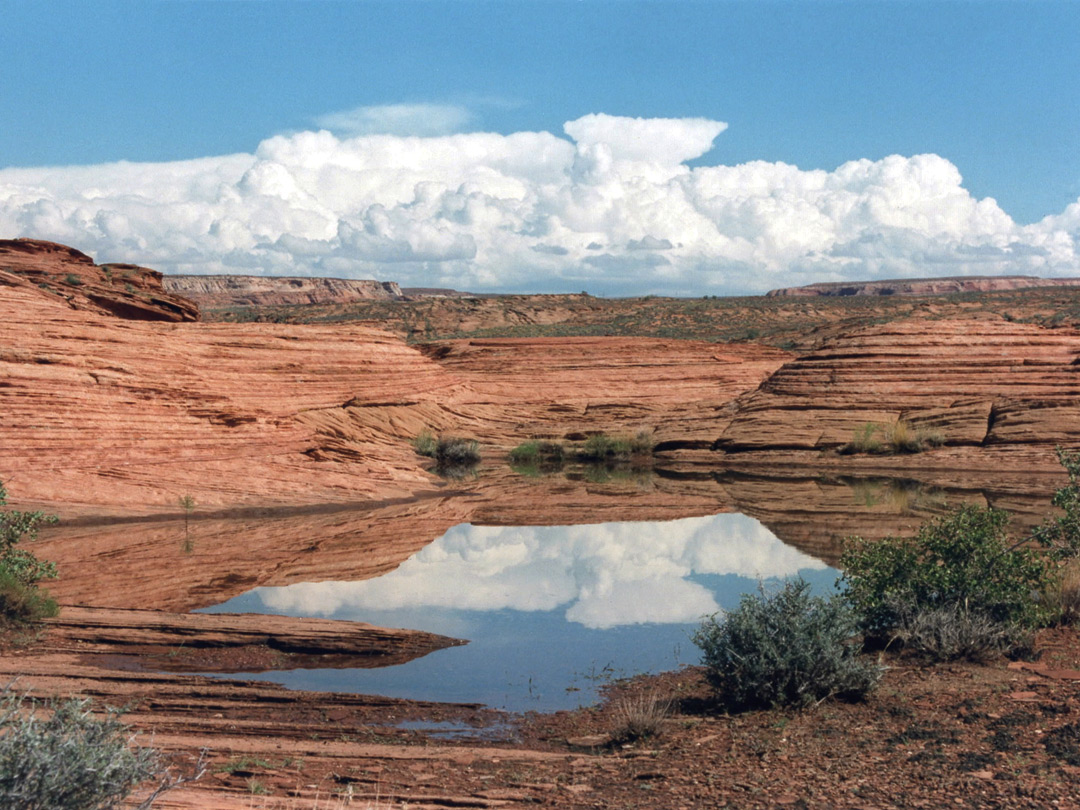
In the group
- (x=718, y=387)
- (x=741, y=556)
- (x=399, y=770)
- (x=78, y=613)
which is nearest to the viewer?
(x=399, y=770)

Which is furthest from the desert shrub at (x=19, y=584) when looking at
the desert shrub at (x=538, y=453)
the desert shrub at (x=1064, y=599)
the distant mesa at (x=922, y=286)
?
the distant mesa at (x=922, y=286)

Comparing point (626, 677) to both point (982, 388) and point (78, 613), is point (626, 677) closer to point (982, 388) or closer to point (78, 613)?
point (78, 613)

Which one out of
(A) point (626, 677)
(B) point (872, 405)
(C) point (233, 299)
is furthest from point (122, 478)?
(C) point (233, 299)

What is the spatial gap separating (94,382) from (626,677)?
54.4 ft

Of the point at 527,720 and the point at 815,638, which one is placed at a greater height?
the point at 815,638

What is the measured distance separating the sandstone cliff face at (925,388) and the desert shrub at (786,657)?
2171cm

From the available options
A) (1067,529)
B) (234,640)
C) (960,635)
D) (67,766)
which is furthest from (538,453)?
(67,766)

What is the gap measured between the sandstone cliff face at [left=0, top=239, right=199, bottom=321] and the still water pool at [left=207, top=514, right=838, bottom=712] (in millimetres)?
14903

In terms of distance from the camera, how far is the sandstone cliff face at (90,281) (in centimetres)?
2683

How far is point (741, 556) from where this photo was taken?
15.6 m

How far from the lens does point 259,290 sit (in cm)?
13650

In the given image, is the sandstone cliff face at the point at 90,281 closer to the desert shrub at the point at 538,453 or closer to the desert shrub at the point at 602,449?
the desert shrub at the point at 538,453

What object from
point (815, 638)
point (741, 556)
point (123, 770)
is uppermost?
point (123, 770)

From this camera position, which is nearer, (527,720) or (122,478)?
(527,720)
